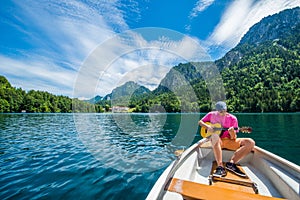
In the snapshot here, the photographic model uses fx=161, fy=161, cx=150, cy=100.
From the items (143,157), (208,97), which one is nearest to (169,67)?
(143,157)

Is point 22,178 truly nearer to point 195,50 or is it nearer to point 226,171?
point 226,171

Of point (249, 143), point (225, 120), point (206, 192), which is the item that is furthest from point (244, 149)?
point (206, 192)

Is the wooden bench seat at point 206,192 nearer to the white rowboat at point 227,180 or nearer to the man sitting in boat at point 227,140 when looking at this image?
the white rowboat at point 227,180

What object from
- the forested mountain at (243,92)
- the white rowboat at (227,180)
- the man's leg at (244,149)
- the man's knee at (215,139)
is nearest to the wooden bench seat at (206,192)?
the white rowboat at (227,180)

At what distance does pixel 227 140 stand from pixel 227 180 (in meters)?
1.55

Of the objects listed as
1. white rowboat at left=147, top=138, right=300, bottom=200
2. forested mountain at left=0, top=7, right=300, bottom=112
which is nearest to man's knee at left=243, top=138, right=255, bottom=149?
white rowboat at left=147, top=138, right=300, bottom=200

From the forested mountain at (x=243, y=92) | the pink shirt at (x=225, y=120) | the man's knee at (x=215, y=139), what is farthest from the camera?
the forested mountain at (x=243, y=92)

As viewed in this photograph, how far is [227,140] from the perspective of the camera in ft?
16.8

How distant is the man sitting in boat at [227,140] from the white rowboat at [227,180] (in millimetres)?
320

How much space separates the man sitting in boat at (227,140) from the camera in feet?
15.0

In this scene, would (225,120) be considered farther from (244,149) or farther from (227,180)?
(227,180)

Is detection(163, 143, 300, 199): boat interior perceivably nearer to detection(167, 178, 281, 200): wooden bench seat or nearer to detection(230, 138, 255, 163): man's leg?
detection(167, 178, 281, 200): wooden bench seat

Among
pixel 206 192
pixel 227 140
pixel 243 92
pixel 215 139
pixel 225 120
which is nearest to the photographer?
pixel 206 192

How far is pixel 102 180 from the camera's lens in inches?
203
